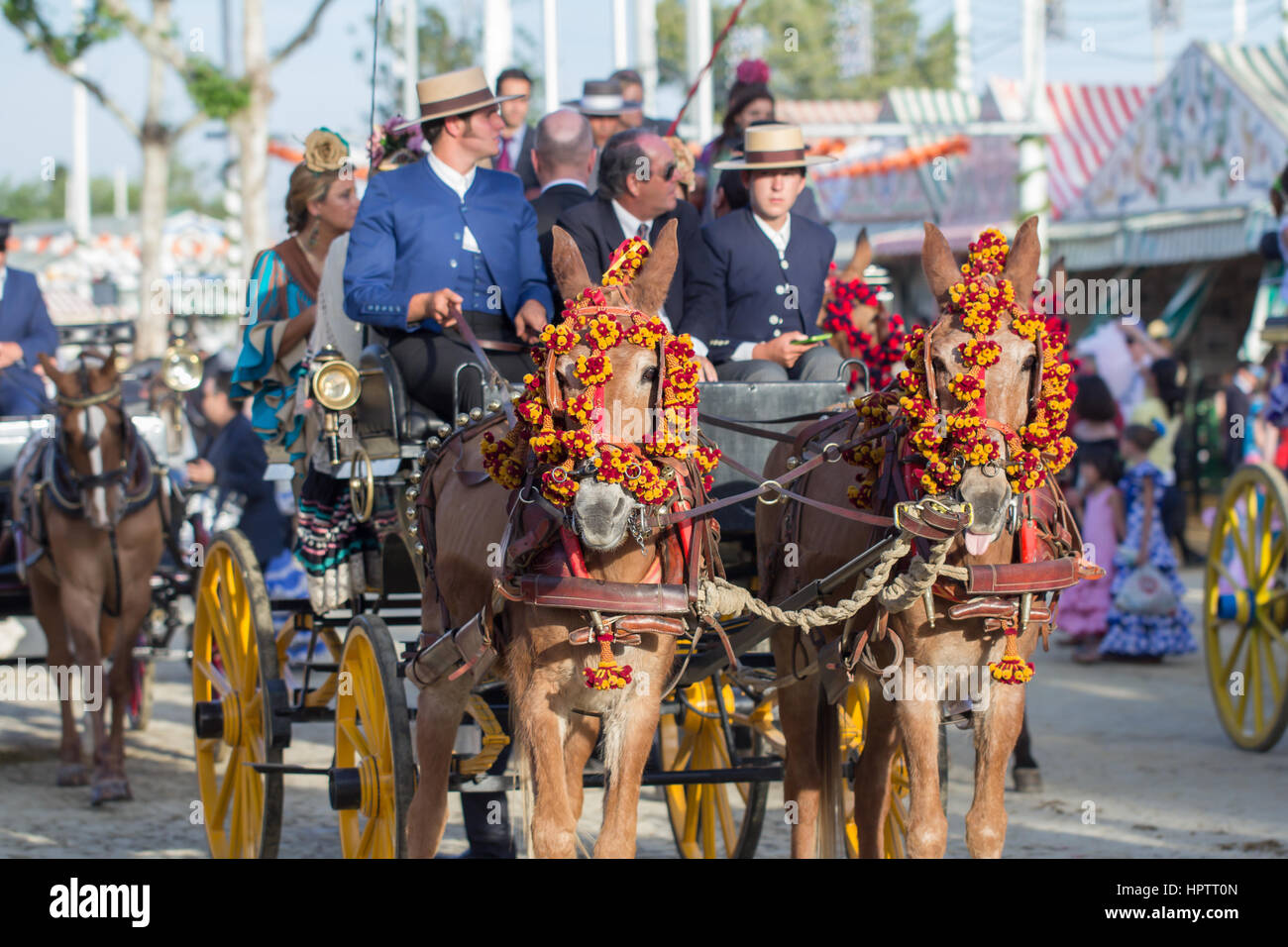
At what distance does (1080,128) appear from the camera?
22.9 metres

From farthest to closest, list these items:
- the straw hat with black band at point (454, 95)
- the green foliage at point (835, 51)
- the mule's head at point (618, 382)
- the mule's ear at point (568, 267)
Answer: the green foliage at point (835, 51), the straw hat with black band at point (454, 95), the mule's ear at point (568, 267), the mule's head at point (618, 382)

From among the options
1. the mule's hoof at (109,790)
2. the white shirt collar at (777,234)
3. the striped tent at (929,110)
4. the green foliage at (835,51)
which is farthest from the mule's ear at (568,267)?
the green foliage at (835,51)

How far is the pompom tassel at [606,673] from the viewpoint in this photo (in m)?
4.15

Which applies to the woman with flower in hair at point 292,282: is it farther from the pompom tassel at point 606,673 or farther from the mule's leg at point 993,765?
the mule's leg at point 993,765

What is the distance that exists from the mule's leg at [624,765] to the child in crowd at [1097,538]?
8404mm

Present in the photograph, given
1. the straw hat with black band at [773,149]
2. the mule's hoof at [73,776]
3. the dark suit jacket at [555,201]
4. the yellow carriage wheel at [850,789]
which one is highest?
the straw hat with black band at [773,149]

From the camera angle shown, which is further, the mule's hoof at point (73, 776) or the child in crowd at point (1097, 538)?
the child in crowd at point (1097, 538)

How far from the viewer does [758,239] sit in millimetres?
6262

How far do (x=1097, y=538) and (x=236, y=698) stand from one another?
24.9ft

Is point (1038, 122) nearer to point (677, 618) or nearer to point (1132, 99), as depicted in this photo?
point (1132, 99)

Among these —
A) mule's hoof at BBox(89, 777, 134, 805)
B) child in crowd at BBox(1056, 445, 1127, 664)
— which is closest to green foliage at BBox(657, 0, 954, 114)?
child in crowd at BBox(1056, 445, 1127, 664)

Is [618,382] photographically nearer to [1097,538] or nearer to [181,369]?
[181,369]

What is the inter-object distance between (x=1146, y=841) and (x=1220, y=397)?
11.0m
